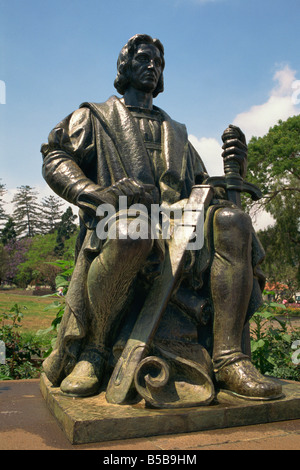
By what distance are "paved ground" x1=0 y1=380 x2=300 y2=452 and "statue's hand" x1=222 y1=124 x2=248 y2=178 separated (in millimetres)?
1684

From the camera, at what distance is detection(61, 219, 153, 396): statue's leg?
2.21 metres

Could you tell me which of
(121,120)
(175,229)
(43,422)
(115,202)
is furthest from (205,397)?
(121,120)

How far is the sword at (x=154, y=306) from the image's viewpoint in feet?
7.04

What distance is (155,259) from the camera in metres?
2.39

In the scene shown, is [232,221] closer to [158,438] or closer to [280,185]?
[158,438]

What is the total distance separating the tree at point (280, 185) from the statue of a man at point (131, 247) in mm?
16832

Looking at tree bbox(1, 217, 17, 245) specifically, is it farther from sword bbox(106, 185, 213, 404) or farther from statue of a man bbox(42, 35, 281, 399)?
sword bbox(106, 185, 213, 404)

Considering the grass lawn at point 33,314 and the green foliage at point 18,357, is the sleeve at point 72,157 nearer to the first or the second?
the grass lawn at point 33,314

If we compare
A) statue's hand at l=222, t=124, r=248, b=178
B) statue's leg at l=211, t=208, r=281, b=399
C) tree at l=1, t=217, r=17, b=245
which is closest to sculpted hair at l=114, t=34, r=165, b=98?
statue's hand at l=222, t=124, r=248, b=178

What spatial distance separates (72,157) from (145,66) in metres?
0.93

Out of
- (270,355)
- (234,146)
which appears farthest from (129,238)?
(270,355)

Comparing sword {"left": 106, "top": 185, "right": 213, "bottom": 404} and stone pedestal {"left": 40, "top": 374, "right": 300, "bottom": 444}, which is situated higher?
sword {"left": 106, "top": 185, "right": 213, "bottom": 404}

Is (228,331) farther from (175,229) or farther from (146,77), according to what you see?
(146,77)

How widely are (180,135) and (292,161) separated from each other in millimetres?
17080
